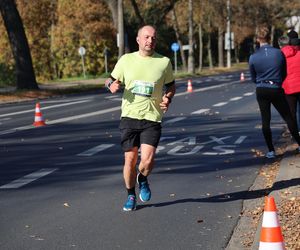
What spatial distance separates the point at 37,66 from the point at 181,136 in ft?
158

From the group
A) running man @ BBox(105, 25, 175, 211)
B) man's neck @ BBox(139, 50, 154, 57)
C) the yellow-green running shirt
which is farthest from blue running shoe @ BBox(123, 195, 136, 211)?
man's neck @ BBox(139, 50, 154, 57)

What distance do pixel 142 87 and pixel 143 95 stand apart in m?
0.08

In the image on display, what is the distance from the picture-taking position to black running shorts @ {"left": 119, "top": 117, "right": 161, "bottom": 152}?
6699mm

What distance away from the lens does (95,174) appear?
9133 mm

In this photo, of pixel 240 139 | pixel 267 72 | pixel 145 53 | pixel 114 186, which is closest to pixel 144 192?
pixel 114 186

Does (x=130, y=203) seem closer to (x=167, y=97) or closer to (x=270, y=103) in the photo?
(x=167, y=97)

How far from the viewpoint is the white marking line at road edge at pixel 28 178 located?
8336mm

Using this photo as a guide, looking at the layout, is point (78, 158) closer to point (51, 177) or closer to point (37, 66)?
point (51, 177)

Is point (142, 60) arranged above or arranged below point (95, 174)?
above

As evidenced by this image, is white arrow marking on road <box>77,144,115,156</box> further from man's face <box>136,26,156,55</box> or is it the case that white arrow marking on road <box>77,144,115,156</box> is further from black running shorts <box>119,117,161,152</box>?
man's face <box>136,26,156,55</box>

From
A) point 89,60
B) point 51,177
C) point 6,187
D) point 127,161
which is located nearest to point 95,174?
point 51,177

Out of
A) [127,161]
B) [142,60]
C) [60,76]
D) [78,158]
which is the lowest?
[60,76]

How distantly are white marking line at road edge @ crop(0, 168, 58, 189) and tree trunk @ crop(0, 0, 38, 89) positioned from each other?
73.1ft

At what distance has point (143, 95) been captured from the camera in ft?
22.0
